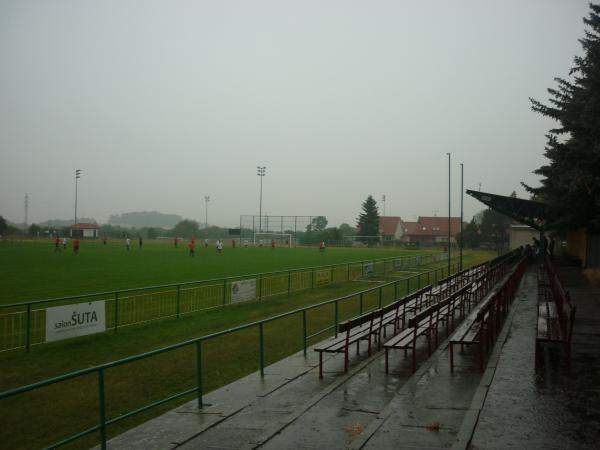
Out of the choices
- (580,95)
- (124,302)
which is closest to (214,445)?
(124,302)

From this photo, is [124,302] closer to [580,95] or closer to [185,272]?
[185,272]

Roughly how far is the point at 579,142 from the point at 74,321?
47.3ft

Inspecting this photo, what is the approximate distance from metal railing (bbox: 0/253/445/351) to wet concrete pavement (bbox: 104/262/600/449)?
5033mm

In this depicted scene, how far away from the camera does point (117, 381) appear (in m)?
7.77

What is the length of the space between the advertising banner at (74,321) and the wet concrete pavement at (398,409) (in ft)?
16.4

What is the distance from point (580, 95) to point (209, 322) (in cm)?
1408

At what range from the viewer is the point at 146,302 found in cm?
1550

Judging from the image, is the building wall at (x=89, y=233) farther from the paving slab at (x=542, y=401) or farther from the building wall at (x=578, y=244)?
the paving slab at (x=542, y=401)

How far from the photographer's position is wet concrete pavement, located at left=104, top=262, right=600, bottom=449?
16.5ft

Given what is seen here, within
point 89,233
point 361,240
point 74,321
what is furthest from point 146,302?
point 89,233

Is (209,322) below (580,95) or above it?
below

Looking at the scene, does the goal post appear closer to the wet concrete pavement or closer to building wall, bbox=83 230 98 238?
building wall, bbox=83 230 98 238

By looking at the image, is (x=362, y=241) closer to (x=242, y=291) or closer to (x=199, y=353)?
(x=242, y=291)

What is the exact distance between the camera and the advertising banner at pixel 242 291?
1631cm
